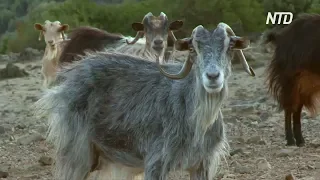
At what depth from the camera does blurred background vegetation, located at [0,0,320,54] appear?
26.8 m

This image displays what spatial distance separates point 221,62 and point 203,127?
0.55 m

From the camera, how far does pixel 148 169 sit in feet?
24.0

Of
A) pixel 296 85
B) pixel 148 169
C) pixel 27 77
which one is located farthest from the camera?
pixel 27 77

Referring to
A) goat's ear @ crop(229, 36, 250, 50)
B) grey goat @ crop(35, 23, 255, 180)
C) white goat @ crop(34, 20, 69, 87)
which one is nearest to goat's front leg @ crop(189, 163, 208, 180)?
grey goat @ crop(35, 23, 255, 180)

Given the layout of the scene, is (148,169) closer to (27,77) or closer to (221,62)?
(221,62)

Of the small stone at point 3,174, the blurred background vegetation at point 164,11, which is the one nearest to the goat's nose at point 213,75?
the small stone at point 3,174

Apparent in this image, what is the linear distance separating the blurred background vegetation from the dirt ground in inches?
333

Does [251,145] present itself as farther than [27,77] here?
No

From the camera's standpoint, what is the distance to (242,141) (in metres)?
→ 11.9

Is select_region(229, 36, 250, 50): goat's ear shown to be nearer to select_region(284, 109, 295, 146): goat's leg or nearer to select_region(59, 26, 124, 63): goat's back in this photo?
select_region(284, 109, 295, 146): goat's leg

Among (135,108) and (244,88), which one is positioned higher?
(135,108)

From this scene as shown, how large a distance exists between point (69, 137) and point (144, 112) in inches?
29.5

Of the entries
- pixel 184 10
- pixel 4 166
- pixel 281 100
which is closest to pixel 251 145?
pixel 281 100

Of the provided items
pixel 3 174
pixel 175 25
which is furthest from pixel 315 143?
pixel 3 174
